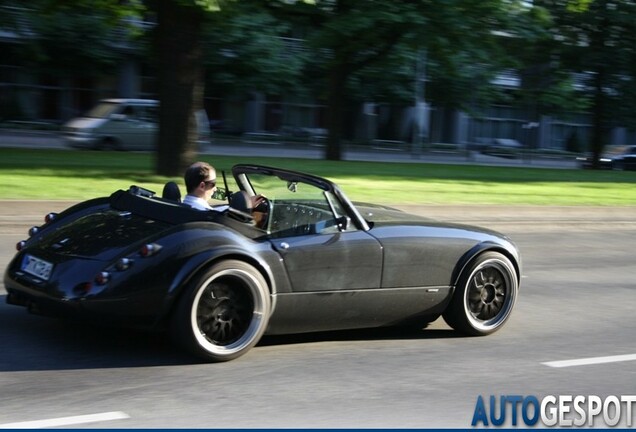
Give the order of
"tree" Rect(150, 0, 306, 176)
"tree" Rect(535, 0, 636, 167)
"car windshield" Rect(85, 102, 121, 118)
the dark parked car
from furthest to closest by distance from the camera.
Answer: the dark parked car
"tree" Rect(535, 0, 636, 167)
"car windshield" Rect(85, 102, 121, 118)
"tree" Rect(150, 0, 306, 176)

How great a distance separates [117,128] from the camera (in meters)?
30.3

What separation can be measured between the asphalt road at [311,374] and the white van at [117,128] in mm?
22626

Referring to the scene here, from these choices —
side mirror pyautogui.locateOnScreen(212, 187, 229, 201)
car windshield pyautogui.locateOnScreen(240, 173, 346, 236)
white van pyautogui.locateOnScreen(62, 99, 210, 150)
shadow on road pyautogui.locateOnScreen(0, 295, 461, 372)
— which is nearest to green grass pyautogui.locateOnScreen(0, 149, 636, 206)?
side mirror pyautogui.locateOnScreen(212, 187, 229, 201)

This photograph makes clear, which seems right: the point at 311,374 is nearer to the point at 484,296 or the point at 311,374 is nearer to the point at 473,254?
the point at 473,254

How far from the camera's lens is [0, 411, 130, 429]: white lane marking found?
444 centimetres

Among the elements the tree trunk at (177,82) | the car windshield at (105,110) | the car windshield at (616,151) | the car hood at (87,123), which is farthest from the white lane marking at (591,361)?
the car windshield at (616,151)

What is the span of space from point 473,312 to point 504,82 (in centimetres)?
5249

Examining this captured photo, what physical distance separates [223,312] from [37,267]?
1215 mm

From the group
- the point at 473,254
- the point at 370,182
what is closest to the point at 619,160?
the point at 370,182

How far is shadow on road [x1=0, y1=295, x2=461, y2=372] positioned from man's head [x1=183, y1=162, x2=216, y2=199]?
3.28 ft

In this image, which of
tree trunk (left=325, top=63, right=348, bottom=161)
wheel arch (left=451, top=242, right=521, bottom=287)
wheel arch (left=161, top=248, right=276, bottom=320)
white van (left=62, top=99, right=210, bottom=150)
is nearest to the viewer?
wheel arch (left=161, top=248, right=276, bottom=320)

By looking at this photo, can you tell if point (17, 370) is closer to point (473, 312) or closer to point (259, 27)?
point (473, 312)

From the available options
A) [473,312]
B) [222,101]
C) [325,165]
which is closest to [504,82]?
[222,101]

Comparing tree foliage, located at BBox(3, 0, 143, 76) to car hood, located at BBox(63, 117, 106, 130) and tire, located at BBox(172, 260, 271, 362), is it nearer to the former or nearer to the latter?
car hood, located at BBox(63, 117, 106, 130)
